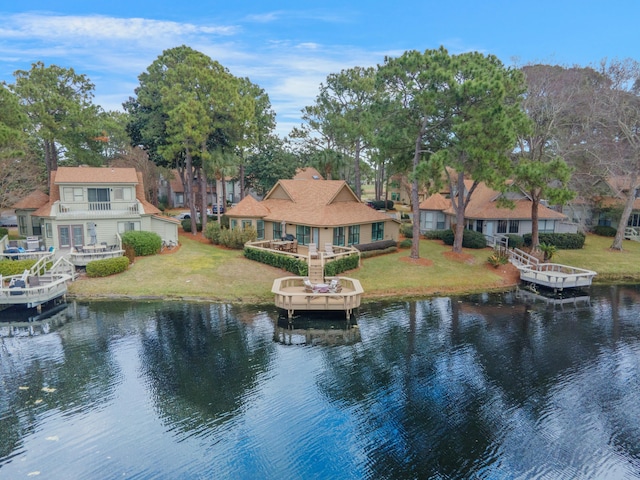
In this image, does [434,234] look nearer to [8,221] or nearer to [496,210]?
[496,210]

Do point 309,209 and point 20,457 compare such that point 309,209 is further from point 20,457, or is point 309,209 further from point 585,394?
point 20,457

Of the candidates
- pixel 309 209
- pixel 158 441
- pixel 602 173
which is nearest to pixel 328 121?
pixel 309 209

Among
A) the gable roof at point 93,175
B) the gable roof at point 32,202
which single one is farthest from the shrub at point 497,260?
the gable roof at point 32,202

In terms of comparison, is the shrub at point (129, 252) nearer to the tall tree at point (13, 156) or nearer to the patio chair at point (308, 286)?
the tall tree at point (13, 156)

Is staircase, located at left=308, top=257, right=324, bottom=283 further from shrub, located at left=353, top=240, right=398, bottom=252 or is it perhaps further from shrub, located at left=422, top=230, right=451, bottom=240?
shrub, located at left=422, top=230, right=451, bottom=240

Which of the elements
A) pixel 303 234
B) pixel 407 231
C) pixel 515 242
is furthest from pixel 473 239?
pixel 303 234
